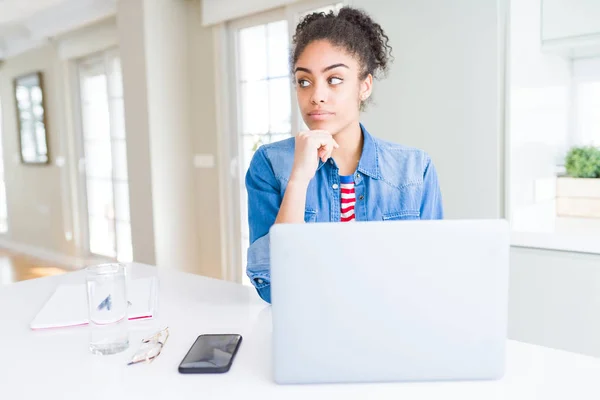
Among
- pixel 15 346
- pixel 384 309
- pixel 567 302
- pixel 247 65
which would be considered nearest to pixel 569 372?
pixel 384 309

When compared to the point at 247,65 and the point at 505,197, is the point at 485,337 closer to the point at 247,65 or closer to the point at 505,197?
the point at 505,197

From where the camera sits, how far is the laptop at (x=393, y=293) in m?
0.72

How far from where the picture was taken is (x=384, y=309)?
73 centimetres

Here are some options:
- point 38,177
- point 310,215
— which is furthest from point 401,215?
point 38,177

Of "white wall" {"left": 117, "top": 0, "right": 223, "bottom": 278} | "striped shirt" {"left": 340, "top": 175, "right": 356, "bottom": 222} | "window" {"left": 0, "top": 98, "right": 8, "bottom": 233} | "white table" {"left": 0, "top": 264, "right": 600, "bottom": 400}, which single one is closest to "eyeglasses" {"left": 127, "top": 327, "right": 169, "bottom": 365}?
"white table" {"left": 0, "top": 264, "right": 600, "bottom": 400}

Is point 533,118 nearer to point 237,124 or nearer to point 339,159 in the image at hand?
point 339,159

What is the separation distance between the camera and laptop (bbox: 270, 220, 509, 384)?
722 mm

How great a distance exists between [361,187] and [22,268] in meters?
4.89

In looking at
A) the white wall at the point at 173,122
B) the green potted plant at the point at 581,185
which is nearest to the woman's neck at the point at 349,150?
the green potted plant at the point at 581,185

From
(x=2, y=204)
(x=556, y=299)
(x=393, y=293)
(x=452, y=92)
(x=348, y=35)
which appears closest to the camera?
(x=393, y=293)

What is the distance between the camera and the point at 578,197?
2.20m

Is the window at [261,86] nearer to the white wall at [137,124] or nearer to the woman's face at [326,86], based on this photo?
the white wall at [137,124]

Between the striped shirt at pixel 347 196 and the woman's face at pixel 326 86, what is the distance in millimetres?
123

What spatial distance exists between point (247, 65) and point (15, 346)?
2948 millimetres
